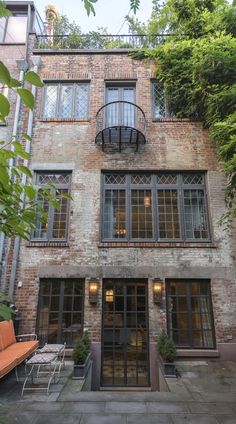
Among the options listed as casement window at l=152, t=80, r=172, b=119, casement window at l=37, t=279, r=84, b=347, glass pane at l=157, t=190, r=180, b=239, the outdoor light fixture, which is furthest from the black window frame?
casement window at l=37, t=279, r=84, b=347

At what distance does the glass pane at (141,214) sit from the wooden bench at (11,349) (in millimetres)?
4175

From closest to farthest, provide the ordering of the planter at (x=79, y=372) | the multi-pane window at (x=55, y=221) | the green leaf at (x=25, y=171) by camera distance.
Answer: the green leaf at (x=25, y=171)
the planter at (x=79, y=372)
the multi-pane window at (x=55, y=221)

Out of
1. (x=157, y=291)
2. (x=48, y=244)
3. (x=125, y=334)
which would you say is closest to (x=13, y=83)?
(x=157, y=291)

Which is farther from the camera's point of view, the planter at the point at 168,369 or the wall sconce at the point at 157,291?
the wall sconce at the point at 157,291

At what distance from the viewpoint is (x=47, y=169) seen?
9.19m

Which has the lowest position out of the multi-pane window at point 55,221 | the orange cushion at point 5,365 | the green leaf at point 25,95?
the orange cushion at point 5,365

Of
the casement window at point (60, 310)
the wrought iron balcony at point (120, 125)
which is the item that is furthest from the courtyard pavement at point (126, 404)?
the wrought iron balcony at point (120, 125)

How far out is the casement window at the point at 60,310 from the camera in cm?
793

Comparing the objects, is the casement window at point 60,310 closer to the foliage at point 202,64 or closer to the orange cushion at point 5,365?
the orange cushion at point 5,365

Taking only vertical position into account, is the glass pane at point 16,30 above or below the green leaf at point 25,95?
above

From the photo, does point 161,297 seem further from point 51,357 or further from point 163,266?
point 51,357

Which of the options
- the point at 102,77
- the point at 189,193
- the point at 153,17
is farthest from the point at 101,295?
the point at 153,17

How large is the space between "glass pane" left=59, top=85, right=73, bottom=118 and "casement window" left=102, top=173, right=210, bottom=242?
8.83ft

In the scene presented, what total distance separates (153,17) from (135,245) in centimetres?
859
